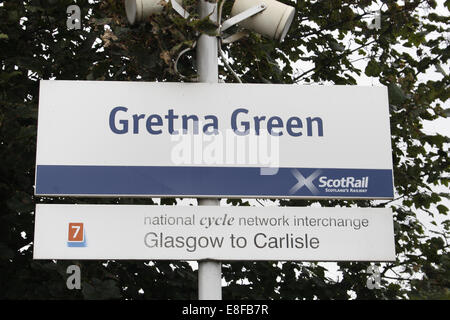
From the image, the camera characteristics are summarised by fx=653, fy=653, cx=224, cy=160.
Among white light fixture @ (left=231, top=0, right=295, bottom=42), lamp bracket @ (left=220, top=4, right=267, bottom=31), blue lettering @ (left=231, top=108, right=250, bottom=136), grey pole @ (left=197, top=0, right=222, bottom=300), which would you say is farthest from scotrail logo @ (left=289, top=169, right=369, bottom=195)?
lamp bracket @ (left=220, top=4, right=267, bottom=31)

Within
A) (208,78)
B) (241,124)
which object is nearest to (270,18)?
(208,78)

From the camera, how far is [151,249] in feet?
11.4

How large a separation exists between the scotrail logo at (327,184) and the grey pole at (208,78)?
1.59ft

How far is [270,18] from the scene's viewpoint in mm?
3955

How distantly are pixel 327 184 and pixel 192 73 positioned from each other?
5.46 feet

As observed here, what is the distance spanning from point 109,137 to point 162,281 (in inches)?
78.7

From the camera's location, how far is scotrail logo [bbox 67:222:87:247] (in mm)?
3453

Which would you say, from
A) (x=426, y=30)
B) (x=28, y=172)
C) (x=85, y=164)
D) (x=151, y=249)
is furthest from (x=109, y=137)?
(x=426, y=30)

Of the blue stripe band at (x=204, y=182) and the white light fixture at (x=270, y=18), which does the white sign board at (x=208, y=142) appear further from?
the white light fixture at (x=270, y=18)

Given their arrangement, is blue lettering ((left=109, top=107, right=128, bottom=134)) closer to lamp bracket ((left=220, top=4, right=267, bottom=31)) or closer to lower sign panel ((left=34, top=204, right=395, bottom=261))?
lower sign panel ((left=34, top=204, right=395, bottom=261))

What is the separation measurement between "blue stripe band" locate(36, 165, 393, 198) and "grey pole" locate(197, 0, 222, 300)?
13 centimetres

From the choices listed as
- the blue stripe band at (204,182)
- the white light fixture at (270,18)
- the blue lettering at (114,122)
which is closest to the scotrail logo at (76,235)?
the blue stripe band at (204,182)

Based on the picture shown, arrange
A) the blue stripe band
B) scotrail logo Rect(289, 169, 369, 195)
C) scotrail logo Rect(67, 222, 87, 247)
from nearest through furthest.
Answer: scotrail logo Rect(67, 222, 87, 247) → the blue stripe band → scotrail logo Rect(289, 169, 369, 195)

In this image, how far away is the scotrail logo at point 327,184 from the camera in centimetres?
372
